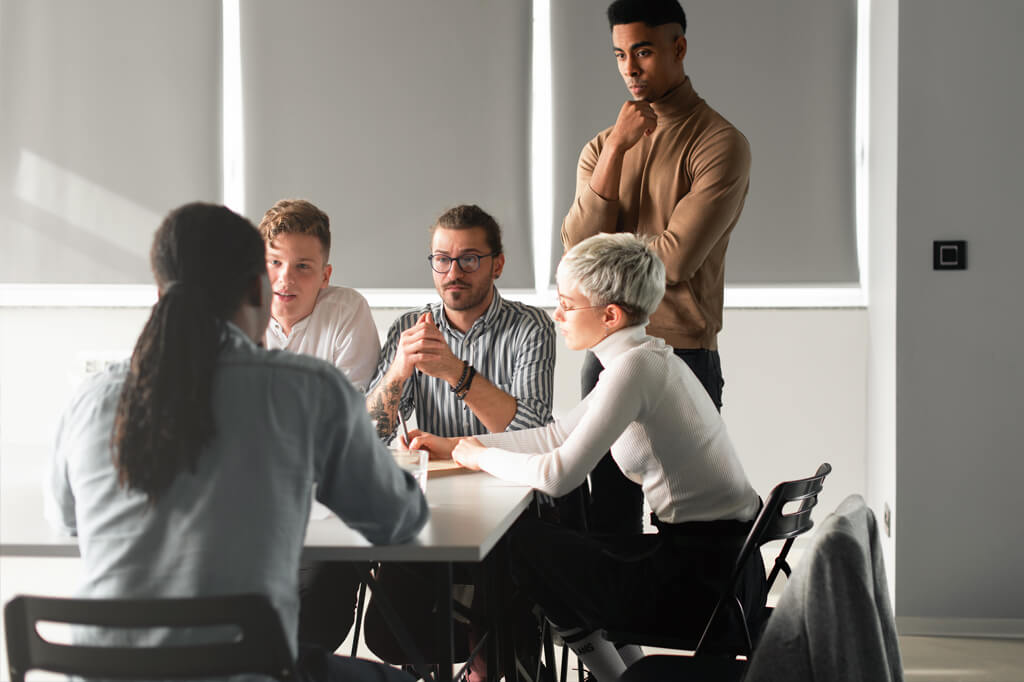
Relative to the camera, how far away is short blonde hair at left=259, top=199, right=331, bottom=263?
105 inches

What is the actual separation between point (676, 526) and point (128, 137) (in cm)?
371

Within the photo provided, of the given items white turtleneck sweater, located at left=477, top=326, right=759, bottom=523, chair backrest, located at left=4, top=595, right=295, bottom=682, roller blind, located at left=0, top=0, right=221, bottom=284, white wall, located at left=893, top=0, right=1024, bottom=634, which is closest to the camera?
chair backrest, located at left=4, top=595, right=295, bottom=682

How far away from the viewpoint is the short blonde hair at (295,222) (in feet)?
8.74

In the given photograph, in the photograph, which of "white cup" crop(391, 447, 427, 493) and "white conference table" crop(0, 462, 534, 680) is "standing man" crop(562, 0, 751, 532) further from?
"white cup" crop(391, 447, 427, 493)

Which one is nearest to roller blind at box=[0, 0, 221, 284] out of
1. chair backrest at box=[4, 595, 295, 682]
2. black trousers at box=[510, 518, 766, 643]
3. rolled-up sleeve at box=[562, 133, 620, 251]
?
rolled-up sleeve at box=[562, 133, 620, 251]

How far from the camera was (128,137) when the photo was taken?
15.6 feet

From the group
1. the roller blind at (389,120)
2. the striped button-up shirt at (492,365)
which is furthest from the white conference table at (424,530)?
the roller blind at (389,120)

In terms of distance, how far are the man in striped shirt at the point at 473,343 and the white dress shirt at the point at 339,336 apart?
0.09m

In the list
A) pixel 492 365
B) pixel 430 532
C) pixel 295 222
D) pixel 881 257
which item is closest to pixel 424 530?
pixel 430 532

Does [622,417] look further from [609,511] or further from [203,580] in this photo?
[203,580]

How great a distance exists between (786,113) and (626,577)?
2973mm

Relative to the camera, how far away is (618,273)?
2.12m

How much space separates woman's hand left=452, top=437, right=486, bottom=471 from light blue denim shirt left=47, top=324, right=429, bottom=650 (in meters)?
0.77

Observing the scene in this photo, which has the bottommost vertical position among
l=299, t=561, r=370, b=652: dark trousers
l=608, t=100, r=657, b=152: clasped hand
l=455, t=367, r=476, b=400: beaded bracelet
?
l=299, t=561, r=370, b=652: dark trousers
